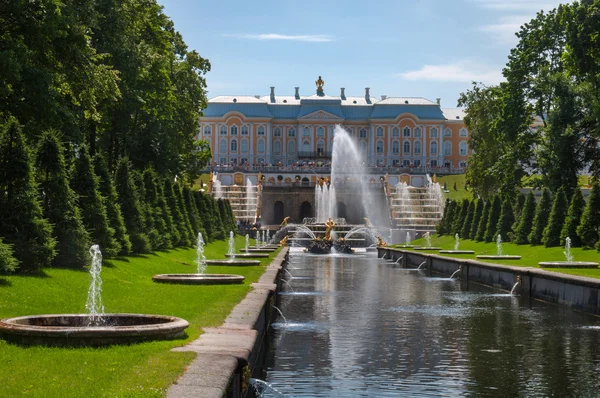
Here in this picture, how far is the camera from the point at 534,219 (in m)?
42.2

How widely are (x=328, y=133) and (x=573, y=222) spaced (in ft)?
324

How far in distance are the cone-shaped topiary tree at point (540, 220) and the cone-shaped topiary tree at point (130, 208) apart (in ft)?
64.4

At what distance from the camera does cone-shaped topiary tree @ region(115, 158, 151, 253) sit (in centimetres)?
2772

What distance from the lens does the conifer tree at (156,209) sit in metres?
33.1

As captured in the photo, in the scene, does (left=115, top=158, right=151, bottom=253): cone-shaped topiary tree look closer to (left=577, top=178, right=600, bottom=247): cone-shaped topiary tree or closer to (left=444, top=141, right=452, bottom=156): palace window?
(left=577, top=178, right=600, bottom=247): cone-shaped topiary tree

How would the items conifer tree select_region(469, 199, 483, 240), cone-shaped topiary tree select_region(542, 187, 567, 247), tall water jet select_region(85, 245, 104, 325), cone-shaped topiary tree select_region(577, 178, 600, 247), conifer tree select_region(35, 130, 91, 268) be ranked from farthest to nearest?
conifer tree select_region(469, 199, 483, 240), cone-shaped topiary tree select_region(542, 187, 567, 247), cone-shaped topiary tree select_region(577, 178, 600, 247), conifer tree select_region(35, 130, 91, 268), tall water jet select_region(85, 245, 104, 325)

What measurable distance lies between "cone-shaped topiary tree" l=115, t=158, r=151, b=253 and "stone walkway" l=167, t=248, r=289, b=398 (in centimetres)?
1461

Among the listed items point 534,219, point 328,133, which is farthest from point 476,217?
point 328,133

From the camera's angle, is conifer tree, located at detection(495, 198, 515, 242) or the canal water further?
conifer tree, located at detection(495, 198, 515, 242)

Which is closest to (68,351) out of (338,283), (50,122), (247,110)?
(50,122)

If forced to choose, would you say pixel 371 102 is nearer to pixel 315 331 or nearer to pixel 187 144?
pixel 187 144

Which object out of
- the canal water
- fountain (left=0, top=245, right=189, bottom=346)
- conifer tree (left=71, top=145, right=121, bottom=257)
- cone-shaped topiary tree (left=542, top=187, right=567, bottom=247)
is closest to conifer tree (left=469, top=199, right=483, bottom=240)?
cone-shaped topiary tree (left=542, top=187, right=567, bottom=247)

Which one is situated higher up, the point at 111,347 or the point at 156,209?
the point at 156,209

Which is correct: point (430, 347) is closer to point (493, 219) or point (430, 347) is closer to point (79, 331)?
point (79, 331)
